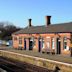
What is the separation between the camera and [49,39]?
37.2 meters

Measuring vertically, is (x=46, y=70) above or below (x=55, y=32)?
below

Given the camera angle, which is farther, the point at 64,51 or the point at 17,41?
the point at 17,41

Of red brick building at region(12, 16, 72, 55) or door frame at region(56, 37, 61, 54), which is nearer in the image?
red brick building at region(12, 16, 72, 55)

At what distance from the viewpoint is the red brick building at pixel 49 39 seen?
33.4 meters

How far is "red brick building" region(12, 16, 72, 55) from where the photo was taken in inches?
1316

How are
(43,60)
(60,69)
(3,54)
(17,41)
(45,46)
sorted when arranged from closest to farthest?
(60,69)
(43,60)
(45,46)
(3,54)
(17,41)

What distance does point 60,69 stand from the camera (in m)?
23.0

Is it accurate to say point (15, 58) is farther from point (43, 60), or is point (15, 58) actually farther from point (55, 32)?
point (43, 60)

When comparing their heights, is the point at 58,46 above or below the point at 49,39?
below

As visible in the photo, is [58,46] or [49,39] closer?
[58,46]

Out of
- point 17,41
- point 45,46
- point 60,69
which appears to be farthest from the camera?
point 17,41

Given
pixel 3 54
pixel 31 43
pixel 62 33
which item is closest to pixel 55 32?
pixel 62 33

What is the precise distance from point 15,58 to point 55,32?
6.43 metres

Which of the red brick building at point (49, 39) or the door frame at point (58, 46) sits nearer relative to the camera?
the red brick building at point (49, 39)
